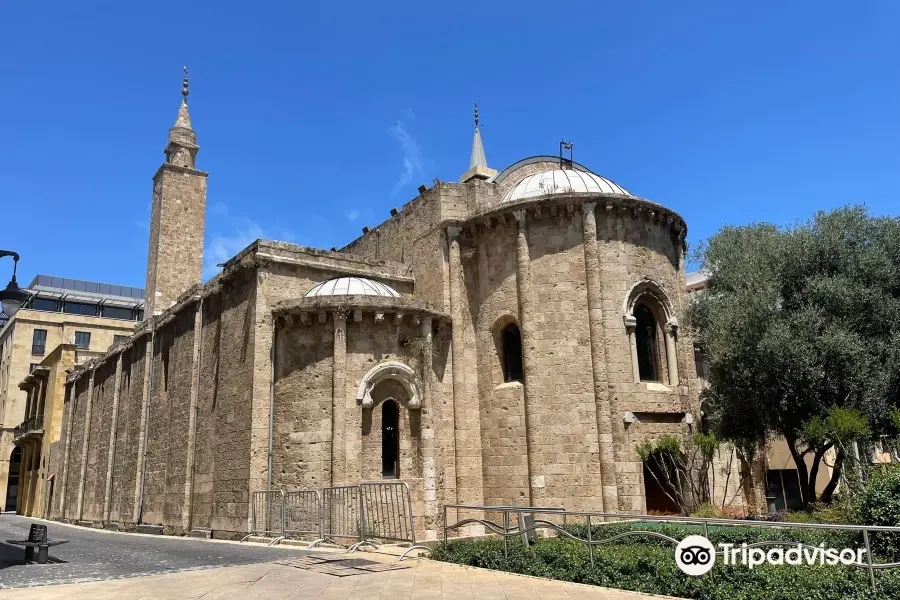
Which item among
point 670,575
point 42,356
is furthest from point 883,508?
point 42,356

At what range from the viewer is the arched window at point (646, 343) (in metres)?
18.5

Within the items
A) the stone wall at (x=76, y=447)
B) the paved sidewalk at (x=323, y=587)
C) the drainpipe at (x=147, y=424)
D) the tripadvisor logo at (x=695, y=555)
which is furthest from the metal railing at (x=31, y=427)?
the tripadvisor logo at (x=695, y=555)

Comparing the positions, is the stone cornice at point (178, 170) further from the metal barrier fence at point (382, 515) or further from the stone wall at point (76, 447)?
the metal barrier fence at point (382, 515)

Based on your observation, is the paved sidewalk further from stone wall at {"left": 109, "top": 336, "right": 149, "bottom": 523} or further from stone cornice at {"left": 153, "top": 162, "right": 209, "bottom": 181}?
stone cornice at {"left": 153, "top": 162, "right": 209, "bottom": 181}

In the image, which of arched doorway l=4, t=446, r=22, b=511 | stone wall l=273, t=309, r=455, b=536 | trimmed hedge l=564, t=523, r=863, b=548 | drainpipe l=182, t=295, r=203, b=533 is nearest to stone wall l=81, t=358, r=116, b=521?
drainpipe l=182, t=295, r=203, b=533

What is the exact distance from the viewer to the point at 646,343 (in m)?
18.7

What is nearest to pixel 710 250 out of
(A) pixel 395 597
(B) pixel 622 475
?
(B) pixel 622 475

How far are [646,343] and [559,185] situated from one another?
4.89 meters

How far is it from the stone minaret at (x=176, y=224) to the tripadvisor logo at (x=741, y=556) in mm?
24438

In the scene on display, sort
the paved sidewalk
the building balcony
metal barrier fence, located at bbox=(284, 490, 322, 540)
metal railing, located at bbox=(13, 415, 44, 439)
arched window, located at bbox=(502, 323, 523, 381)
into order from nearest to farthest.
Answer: the paved sidewalk → metal barrier fence, located at bbox=(284, 490, 322, 540) → arched window, located at bbox=(502, 323, 523, 381) → the building balcony → metal railing, located at bbox=(13, 415, 44, 439)

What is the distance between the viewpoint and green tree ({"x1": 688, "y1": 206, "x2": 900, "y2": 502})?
620 inches

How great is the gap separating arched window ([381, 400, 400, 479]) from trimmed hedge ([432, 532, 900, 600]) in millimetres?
7120

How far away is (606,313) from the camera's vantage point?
1770 cm

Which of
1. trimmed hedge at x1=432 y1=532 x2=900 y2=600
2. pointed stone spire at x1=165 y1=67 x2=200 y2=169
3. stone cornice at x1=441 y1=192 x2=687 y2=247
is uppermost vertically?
pointed stone spire at x1=165 y1=67 x2=200 y2=169
